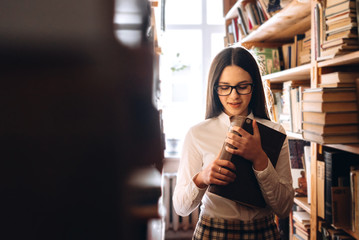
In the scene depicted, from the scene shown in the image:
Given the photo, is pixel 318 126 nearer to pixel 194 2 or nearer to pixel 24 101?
pixel 24 101

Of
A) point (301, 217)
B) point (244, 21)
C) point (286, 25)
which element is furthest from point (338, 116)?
point (244, 21)

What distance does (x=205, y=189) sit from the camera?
0.85m

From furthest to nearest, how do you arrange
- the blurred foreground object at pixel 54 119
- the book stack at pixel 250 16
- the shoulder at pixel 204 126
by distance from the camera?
the book stack at pixel 250 16, the shoulder at pixel 204 126, the blurred foreground object at pixel 54 119

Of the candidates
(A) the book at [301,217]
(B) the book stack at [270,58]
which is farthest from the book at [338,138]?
(B) the book stack at [270,58]

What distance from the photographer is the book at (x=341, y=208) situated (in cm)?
122

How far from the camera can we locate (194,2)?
126 inches

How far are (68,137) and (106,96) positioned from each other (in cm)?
6

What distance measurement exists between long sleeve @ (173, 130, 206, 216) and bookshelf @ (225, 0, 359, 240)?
0.70 m

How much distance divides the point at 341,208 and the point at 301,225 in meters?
0.52

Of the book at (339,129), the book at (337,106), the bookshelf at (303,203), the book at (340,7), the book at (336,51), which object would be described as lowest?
the bookshelf at (303,203)

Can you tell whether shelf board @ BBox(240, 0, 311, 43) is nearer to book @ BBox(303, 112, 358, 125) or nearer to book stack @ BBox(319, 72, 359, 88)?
book stack @ BBox(319, 72, 359, 88)

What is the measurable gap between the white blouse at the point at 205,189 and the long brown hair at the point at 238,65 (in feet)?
0.11

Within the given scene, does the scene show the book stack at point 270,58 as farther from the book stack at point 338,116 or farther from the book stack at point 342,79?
the book stack at point 338,116

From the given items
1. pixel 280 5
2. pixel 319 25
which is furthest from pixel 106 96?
pixel 280 5
